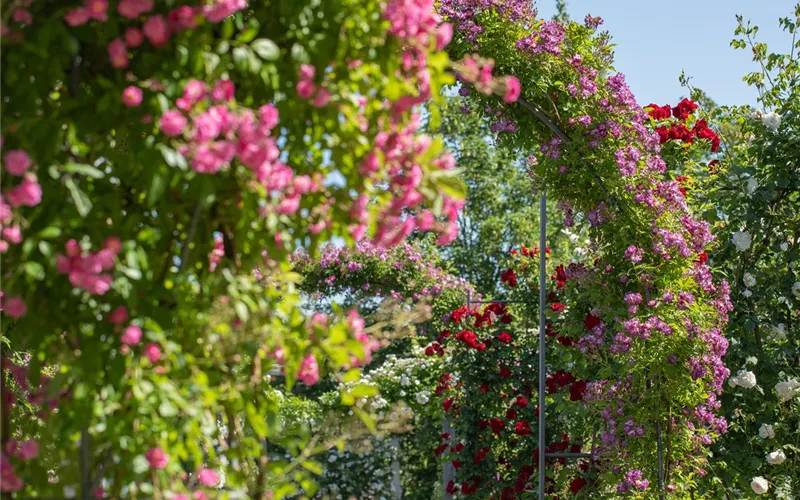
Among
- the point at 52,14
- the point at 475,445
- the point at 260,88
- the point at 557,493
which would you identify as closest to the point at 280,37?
the point at 260,88

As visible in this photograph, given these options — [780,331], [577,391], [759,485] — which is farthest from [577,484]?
[780,331]

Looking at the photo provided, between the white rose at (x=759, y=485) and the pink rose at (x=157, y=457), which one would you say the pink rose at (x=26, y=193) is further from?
the white rose at (x=759, y=485)

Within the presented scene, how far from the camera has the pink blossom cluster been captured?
170 centimetres

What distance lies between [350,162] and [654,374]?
2.69 metres

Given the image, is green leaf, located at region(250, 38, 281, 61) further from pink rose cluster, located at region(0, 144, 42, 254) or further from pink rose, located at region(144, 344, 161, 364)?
pink rose, located at region(144, 344, 161, 364)

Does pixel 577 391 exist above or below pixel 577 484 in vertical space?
above

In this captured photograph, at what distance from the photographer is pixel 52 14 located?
187cm

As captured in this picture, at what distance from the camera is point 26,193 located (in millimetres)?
1691

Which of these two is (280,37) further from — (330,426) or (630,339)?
(630,339)

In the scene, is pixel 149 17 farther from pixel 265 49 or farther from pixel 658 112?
pixel 658 112

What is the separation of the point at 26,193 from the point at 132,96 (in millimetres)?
264

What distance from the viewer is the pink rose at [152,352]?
1794 millimetres

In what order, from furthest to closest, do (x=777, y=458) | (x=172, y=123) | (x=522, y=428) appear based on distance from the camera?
(x=522, y=428) → (x=777, y=458) → (x=172, y=123)

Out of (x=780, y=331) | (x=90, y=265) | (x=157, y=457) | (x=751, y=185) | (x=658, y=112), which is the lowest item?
(x=157, y=457)
